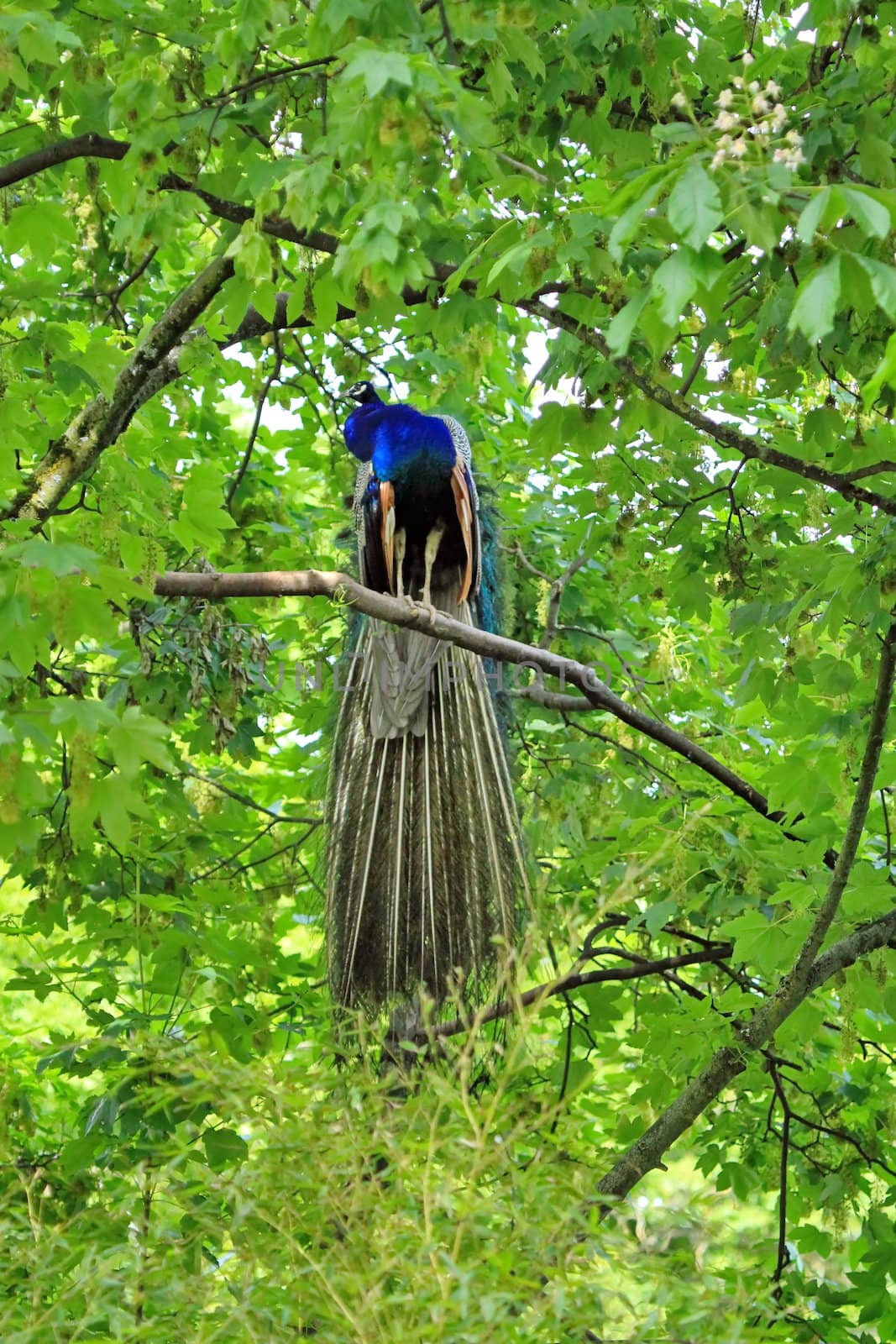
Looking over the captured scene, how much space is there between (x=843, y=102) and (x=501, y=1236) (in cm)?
199

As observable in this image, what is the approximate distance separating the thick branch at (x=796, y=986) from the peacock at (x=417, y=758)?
0.79 meters

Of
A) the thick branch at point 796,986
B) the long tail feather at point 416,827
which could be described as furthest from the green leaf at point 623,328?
the long tail feather at point 416,827

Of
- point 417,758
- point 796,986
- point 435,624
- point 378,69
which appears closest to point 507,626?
point 417,758

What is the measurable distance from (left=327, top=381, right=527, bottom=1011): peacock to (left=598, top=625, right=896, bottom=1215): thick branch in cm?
79

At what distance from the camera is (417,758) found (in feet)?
15.7

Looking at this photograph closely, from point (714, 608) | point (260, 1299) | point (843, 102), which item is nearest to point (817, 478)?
point (843, 102)

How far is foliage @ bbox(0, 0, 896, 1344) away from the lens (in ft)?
5.94

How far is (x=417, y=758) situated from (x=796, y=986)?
187cm

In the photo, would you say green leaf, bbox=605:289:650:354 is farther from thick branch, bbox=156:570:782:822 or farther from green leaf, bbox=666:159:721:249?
thick branch, bbox=156:570:782:822

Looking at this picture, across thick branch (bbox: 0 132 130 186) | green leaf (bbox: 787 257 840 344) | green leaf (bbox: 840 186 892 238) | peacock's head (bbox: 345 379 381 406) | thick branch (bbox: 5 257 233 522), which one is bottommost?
green leaf (bbox: 787 257 840 344)

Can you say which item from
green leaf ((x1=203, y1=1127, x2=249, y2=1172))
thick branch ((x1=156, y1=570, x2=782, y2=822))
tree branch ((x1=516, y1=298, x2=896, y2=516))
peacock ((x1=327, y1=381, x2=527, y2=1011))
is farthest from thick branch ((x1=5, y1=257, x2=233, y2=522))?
green leaf ((x1=203, y1=1127, x2=249, y2=1172))

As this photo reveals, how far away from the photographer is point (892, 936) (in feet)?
10.8

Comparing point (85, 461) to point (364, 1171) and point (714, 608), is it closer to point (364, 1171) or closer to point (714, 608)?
point (364, 1171)

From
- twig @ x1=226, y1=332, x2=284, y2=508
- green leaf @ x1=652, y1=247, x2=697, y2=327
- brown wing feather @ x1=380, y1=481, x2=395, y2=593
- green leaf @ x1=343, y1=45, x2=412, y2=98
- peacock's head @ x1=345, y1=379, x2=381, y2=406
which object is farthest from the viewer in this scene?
peacock's head @ x1=345, y1=379, x2=381, y2=406
